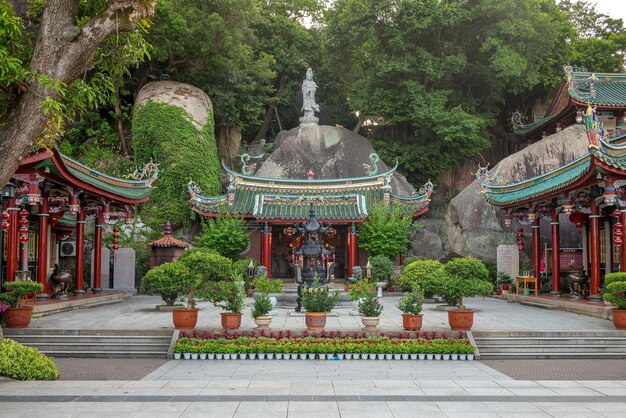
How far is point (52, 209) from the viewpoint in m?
20.2

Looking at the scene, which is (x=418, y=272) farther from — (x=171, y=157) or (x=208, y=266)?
(x=171, y=157)

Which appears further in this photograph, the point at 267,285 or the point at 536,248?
the point at 536,248

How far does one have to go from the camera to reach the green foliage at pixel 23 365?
356 inches

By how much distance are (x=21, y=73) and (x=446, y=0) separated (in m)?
29.8

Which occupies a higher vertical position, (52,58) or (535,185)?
(52,58)

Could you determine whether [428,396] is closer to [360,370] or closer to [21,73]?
[360,370]

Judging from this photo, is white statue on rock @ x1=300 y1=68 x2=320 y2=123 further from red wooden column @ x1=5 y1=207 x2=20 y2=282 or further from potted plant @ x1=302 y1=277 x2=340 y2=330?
potted plant @ x1=302 y1=277 x2=340 y2=330

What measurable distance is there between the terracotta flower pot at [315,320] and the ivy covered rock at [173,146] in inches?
707

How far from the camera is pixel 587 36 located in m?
40.1

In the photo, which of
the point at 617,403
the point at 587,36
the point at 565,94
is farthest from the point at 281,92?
the point at 617,403

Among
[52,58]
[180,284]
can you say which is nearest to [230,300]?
[180,284]

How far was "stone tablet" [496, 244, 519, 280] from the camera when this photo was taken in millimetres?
23797

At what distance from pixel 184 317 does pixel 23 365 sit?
3.61 m

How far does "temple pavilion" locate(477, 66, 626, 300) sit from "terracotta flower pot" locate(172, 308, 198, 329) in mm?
10876
